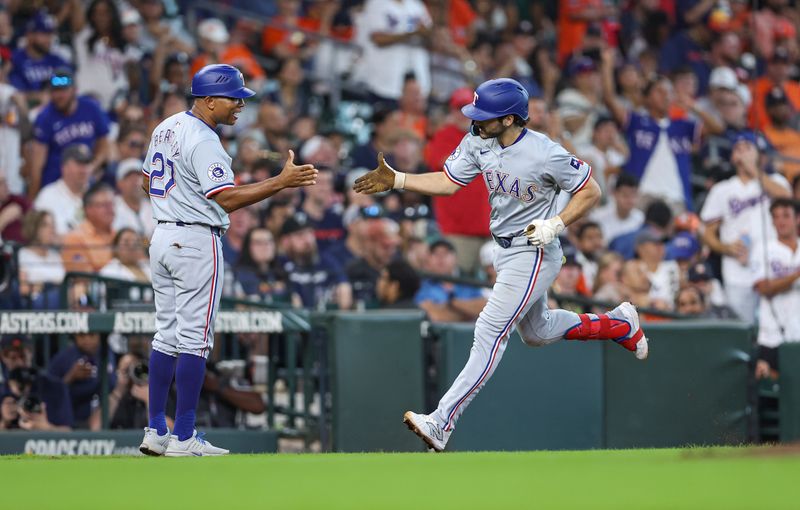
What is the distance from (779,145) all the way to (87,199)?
320 inches

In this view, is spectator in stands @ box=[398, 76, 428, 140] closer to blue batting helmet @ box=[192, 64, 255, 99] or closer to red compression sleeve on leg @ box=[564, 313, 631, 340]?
red compression sleeve on leg @ box=[564, 313, 631, 340]

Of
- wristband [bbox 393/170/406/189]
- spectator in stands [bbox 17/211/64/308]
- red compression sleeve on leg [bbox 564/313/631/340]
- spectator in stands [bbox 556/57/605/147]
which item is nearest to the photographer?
wristband [bbox 393/170/406/189]

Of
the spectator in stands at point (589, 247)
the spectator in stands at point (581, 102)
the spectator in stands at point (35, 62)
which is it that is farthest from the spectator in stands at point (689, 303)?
the spectator in stands at point (35, 62)

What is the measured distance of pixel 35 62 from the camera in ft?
42.3

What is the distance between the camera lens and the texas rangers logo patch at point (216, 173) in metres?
7.32

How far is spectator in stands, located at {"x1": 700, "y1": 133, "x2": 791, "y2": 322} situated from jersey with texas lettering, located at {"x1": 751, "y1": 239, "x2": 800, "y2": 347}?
6.8 inches

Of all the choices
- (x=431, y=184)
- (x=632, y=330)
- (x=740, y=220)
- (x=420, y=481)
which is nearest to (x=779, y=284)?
(x=740, y=220)

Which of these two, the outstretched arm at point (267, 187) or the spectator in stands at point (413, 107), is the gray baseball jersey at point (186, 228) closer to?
the outstretched arm at point (267, 187)

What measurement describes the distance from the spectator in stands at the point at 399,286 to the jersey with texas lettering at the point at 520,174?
11.2 ft

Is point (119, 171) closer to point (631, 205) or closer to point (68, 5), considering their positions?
point (68, 5)

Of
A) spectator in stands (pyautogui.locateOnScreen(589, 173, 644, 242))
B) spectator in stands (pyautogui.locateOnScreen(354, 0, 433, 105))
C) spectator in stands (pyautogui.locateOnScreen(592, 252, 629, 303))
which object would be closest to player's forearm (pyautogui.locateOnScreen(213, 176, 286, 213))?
spectator in stands (pyautogui.locateOnScreen(592, 252, 629, 303))

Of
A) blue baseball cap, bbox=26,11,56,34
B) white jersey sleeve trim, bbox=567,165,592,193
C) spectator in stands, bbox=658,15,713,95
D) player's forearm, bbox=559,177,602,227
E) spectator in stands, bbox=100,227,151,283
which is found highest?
spectator in stands, bbox=658,15,713,95

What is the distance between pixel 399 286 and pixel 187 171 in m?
3.96

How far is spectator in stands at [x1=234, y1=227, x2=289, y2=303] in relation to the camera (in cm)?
1134
